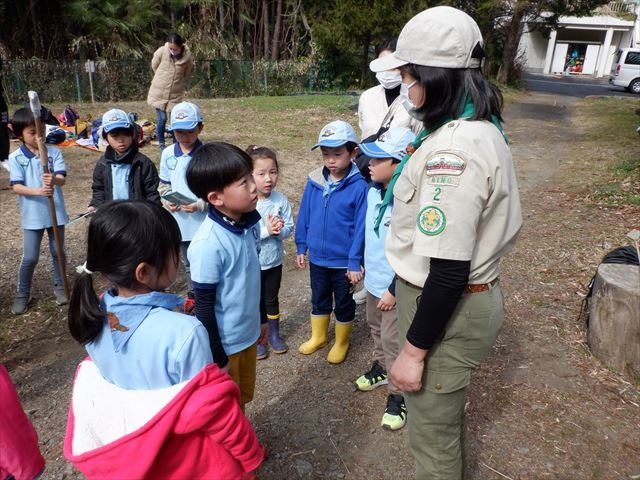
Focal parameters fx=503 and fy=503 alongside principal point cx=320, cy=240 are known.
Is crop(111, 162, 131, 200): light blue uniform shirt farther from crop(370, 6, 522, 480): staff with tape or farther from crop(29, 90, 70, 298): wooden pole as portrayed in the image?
crop(370, 6, 522, 480): staff with tape

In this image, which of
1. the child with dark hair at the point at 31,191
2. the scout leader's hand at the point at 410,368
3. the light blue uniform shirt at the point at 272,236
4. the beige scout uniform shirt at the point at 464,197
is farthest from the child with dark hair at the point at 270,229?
the child with dark hair at the point at 31,191

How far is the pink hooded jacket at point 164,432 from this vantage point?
140 centimetres

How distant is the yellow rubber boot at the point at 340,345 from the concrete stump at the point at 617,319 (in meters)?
1.67

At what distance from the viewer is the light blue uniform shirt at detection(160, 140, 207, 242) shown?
3682 millimetres

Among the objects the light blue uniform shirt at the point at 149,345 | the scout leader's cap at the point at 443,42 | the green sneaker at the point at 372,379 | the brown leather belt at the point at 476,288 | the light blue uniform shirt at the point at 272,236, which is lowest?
the green sneaker at the point at 372,379

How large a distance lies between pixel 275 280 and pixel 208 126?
900cm

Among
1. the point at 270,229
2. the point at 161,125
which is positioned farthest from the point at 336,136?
the point at 161,125

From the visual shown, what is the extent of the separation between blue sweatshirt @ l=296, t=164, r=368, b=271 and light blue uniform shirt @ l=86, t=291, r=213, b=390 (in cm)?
171

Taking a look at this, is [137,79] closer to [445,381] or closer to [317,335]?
[317,335]

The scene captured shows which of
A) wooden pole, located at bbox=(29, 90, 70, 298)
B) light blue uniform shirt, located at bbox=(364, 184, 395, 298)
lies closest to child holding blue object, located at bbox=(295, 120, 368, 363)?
light blue uniform shirt, located at bbox=(364, 184, 395, 298)

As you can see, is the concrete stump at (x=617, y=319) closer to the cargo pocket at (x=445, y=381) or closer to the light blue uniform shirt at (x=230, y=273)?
the cargo pocket at (x=445, y=381)

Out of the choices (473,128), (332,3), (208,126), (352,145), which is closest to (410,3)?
(332,3)

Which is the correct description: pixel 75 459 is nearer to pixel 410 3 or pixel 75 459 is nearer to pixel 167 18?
pixel 410 3

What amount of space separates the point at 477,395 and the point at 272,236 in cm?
161
